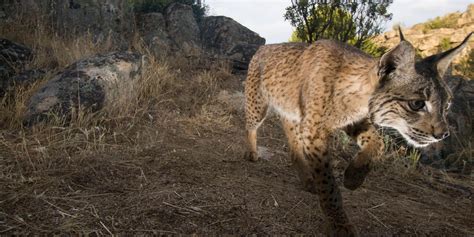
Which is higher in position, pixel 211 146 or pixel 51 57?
pixel 51 57

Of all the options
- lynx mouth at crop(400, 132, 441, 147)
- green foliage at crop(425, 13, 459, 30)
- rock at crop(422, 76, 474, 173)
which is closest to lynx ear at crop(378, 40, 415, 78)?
lynx mouth at crop(400, 132, 441, 147)

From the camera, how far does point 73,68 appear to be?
5484 millimetres

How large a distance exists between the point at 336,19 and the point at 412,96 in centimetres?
928

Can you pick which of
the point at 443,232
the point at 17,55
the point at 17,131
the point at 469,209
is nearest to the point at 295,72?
the point at 443,232

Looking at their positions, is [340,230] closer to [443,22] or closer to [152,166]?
[152,166]

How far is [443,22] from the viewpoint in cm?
2884

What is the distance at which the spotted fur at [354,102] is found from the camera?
307 centimetres


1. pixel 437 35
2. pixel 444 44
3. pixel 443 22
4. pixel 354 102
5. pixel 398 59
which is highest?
pixel 443 22

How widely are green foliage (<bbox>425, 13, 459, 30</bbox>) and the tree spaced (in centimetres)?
1910

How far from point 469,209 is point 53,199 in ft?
12.9

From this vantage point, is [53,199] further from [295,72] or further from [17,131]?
[295,72]

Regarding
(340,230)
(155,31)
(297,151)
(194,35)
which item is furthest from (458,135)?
(155,31)

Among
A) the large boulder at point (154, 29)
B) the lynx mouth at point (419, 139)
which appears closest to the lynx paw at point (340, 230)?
the lynx mouth at point (419, 139)

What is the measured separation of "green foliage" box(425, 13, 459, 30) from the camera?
2820 cm
